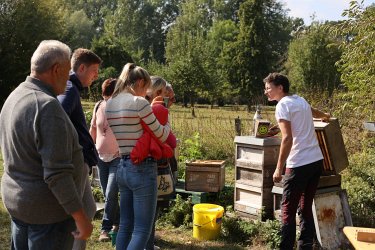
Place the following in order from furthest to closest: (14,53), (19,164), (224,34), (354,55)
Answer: (224,34)
(14,53)
(354,55)
(19,164)

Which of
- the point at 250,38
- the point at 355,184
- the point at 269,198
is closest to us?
the point at 269,198

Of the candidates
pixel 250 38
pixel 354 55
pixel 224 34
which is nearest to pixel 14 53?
pixel 354 55

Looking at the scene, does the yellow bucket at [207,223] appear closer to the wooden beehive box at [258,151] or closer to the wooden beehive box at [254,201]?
the wooden beehive box at [254,201]

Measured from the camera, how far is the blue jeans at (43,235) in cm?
233

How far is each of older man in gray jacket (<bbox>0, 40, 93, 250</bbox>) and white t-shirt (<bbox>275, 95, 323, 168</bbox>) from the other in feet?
7.80

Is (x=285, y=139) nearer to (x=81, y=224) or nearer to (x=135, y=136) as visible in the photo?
(x=135, y=136)

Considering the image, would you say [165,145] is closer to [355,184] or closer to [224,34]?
[355,184]

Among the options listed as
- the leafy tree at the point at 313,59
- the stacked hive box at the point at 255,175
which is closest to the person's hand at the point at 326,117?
the stacked hive box at the point at 255,175

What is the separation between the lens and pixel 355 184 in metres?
5.93

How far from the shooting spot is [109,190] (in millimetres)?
4914

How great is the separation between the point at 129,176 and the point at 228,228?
86.3 inches

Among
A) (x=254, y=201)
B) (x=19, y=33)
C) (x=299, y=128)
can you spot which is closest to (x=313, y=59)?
(x=19, y=33)

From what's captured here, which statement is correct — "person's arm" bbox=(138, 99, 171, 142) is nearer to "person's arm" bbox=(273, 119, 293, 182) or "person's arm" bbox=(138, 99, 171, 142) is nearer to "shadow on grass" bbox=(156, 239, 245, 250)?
"person's arm" bbox=(273, 119, 293, 182)

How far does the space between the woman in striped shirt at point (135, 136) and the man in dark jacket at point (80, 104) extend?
0.26 meters
